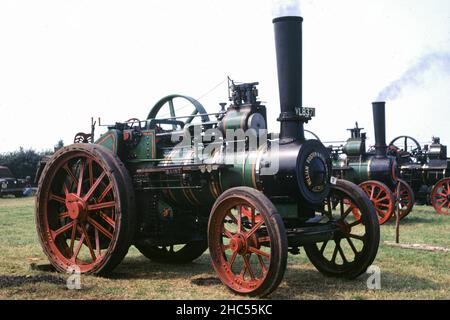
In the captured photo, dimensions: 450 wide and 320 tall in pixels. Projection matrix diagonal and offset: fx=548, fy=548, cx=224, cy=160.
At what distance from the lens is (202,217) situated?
21.8 feet

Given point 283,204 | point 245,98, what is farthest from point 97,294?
point 245,98

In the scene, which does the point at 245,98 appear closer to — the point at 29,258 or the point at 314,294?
the point at 314,294

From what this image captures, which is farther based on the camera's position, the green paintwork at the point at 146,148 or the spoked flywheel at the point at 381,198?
the spoked flywheel at the point at 381,198

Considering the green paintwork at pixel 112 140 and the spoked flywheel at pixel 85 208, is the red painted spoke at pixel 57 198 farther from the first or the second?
the green paintwork at pixel 112 140

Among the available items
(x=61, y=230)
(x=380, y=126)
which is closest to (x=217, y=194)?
(x=61, y=230)

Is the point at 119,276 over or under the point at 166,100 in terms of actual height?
under

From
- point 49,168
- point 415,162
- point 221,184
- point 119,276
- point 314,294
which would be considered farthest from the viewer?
point 415,162

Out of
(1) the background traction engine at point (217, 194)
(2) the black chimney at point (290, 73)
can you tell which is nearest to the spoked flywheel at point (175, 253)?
(1) the background traction engine at point (217, 194)

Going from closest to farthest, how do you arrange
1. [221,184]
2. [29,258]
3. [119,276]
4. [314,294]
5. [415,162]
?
[314,294], [221,184], [119,276], [29,258], [415,162]

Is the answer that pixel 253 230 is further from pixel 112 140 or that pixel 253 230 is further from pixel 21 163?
pixel 21 163

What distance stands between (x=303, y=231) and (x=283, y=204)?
0.37 metres

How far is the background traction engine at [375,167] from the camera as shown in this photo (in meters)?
12.6

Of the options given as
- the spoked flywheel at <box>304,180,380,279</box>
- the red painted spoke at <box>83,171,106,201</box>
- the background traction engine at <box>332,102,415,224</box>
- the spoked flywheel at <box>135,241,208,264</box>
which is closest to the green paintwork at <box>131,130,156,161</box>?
the red painted spoke at <box>83,171,106,201</box>

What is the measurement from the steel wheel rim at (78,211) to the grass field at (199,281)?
0.33 metres
